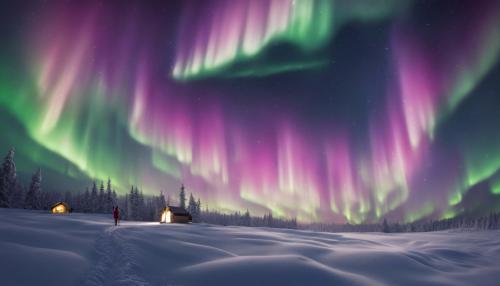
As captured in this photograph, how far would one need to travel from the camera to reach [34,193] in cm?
7206

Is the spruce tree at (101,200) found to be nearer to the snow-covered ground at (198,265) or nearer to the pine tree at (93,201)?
the pine tree at (93,201)

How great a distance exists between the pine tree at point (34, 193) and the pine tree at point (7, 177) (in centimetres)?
983

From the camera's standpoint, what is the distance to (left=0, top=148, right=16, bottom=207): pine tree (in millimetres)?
59009

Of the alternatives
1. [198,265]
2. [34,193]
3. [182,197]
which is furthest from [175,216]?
[34,193]

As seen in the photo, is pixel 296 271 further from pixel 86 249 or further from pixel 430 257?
pixel 430 257

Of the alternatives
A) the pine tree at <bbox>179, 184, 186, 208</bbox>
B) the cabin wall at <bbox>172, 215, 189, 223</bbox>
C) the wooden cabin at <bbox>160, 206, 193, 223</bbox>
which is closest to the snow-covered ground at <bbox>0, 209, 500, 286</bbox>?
the cabin wall at <bbox>172, 215, 189, 223</bbox>

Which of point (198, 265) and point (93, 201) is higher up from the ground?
point (198, 265)

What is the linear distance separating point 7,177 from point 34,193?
12.9 metres

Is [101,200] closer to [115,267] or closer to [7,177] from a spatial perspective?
[7,177]

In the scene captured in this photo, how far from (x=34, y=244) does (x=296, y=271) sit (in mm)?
10311

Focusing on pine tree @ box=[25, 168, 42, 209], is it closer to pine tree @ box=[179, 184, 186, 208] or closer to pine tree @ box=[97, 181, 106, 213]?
pine tree @ box=[97, 181, 106, 213]

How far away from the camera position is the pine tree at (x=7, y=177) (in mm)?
59009

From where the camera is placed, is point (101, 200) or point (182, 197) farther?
point (182, 197)

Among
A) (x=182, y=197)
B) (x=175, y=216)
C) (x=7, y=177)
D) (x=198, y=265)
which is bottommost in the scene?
(x=175, y=216)
